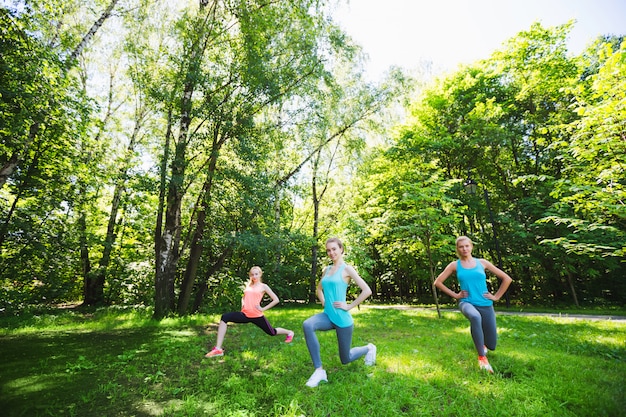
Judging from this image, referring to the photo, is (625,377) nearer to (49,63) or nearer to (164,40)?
(49,63)

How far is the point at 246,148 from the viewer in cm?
1113

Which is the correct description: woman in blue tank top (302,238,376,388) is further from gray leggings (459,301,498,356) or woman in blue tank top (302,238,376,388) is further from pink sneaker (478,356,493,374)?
pink sneaker (478,356,493,374)

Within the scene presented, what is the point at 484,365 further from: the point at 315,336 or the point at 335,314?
the point at 315,336

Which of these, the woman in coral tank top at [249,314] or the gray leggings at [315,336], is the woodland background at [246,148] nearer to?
the woman in coral tank top at [249,314]

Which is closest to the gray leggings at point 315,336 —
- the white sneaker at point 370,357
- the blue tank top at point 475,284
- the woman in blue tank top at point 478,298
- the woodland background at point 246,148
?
the white sneaker at point 370,357

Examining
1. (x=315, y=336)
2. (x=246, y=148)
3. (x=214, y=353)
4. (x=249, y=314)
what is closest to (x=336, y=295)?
(x=315, y=336)

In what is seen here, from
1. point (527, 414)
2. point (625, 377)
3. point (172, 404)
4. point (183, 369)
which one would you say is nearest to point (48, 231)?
point (183, 369)

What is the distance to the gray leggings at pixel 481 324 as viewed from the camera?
441cm

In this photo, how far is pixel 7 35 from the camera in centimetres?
705

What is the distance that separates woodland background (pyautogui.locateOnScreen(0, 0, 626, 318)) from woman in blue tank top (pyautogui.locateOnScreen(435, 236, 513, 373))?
3.76m

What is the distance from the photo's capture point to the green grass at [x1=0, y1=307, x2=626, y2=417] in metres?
3.32

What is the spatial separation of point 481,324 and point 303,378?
2974 millimetres

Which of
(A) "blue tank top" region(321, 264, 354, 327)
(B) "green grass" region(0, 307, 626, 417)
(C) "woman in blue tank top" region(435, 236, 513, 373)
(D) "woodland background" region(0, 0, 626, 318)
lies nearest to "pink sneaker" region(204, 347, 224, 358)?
(B) "green grass" region(0, 307, 626, 417)

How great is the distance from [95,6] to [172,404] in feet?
50.4
